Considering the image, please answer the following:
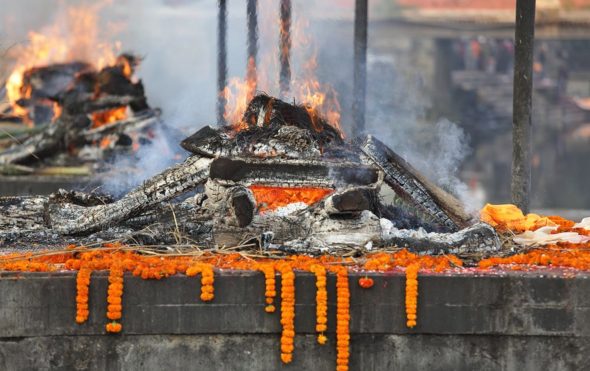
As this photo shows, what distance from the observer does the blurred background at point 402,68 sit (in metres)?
16.2

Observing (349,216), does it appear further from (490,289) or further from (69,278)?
(69,278)

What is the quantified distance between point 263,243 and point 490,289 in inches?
70.0

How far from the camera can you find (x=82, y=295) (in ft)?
26.3

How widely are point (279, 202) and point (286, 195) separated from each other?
3.5 inches

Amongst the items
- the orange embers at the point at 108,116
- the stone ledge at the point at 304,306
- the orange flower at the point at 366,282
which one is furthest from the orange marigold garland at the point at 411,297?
the orange embers at the point at 108,116

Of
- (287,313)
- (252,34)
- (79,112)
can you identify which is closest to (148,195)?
(287,313)

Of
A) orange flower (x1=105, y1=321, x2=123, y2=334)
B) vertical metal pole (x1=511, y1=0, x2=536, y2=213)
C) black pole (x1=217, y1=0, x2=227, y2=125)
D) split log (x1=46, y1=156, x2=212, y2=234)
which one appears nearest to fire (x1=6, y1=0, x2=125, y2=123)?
black pole (x1=217, y1=0, x2=227, y2=125)

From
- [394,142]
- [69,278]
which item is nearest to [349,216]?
[69,278]

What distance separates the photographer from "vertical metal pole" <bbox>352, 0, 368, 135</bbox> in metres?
16.3

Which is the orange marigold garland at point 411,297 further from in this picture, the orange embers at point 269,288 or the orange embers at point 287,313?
the orange embers at point 269,288

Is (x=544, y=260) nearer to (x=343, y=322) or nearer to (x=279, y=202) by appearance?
(x=343, y=322)

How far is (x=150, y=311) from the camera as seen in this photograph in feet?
26.6

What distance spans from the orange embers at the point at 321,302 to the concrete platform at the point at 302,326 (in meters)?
0.06

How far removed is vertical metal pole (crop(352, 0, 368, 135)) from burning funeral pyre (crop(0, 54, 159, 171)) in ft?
12.8
